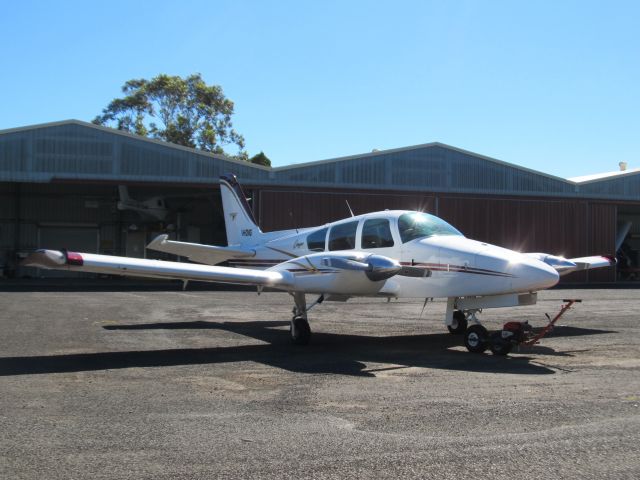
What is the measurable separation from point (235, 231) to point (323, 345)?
23.1 feet

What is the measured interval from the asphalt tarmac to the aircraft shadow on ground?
38mm

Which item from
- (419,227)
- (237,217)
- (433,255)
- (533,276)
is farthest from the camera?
(237,217)

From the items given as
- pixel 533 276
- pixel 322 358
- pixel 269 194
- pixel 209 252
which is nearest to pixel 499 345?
pixel 533 276

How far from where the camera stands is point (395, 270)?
9688 mm

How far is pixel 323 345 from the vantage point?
11156 mm

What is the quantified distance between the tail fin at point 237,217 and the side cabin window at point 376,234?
5193mm

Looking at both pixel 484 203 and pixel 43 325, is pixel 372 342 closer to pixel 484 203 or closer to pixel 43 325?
pixel 43 325

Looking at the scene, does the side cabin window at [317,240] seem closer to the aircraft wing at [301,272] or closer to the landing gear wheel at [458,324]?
the aircraft wing at [301,272]

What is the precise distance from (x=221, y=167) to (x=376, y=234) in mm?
22916

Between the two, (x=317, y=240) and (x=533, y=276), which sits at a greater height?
(x=317, y=240)

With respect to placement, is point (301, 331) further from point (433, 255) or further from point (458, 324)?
point (458, 324)

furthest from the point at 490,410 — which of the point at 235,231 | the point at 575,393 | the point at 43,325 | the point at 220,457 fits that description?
the point at 235,231

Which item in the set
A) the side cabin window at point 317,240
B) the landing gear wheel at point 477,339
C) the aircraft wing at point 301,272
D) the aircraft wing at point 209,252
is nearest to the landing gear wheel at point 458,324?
the landing gear wheel at point 477,339

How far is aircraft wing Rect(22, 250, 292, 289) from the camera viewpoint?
8.30m
